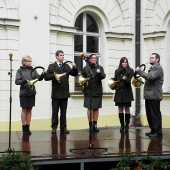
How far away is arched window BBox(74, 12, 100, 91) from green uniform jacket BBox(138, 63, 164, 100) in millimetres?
4017

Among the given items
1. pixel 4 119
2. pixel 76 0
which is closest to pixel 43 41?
pixel 76 0

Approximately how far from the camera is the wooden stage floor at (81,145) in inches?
199

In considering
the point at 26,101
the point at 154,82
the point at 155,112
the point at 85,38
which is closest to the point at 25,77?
the point at 26,101

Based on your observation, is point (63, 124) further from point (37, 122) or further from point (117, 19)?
point (117, 19)

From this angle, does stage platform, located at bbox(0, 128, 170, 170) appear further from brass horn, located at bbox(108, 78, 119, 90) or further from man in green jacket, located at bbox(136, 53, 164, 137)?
brass horn, located at bbox(108, 78, 119, 90)

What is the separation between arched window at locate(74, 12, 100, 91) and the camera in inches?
422

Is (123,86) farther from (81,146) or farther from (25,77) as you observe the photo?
(25,77)

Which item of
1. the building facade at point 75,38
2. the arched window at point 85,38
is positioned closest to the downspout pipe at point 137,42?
the building facade at point 75,38

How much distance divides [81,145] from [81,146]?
109mm

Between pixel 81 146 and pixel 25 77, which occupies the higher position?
pixel 25 77

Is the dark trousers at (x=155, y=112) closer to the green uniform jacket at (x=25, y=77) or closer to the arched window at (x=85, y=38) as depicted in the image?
the green uniform jacket at (x=25, y=77)

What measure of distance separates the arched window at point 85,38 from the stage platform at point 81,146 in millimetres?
3552

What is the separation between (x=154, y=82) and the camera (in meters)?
6.90

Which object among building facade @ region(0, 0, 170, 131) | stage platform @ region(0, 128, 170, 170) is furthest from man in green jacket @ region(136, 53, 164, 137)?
building facade @ region(0, 0, 170, 131)
